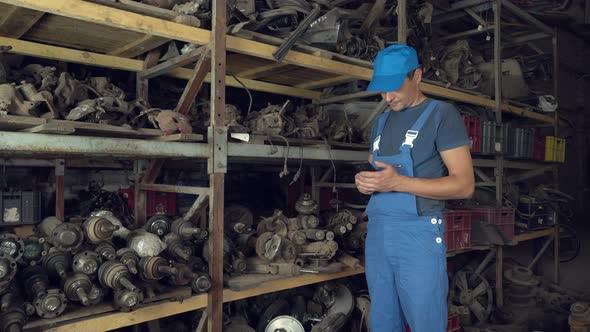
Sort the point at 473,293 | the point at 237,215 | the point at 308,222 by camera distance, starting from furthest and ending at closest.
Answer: the point at 473,293, the point at 237,215, the point at 308,222

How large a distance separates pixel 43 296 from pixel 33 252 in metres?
0.25

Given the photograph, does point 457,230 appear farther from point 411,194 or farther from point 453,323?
point 411,194

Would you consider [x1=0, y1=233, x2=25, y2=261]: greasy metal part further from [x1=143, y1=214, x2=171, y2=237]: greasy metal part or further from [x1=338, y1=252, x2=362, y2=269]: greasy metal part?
[x1=338, y1=252, x2=362, y2=269]: greasy metal part

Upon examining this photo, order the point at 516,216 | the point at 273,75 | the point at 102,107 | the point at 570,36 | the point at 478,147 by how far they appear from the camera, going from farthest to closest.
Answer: the point at 570,36 → the point at 516,216 → the point at 478,147 → the point at 273,75 → the point at 102,107

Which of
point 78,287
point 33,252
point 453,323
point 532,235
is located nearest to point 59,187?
point 33,252

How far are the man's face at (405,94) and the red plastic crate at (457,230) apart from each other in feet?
4.49

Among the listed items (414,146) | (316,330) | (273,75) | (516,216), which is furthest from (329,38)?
(516,216)

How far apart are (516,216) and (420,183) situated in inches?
122

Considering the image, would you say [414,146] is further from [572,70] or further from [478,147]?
[572,70]

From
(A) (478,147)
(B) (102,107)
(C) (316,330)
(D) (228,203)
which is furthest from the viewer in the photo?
(A) (478,147)

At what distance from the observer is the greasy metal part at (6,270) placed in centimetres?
144

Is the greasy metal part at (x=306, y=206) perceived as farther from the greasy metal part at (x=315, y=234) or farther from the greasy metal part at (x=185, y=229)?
the greasy metal part at (x=185, y=229)

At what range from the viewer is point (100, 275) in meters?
1.67

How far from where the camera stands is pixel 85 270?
5.42 feet
